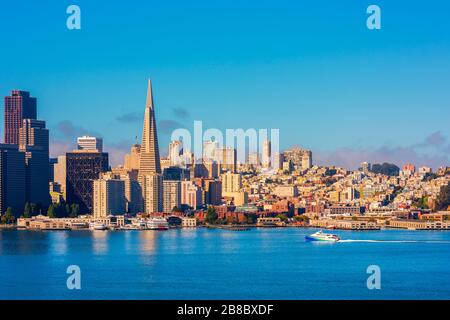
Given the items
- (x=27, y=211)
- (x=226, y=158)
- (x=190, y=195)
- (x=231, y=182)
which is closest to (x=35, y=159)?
(x=27, y=211)

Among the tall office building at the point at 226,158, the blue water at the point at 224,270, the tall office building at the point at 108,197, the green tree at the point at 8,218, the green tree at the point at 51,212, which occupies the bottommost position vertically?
the blue water at the point at 224,270

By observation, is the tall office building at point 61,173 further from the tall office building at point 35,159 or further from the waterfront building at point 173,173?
the waterfront building at point 173,173

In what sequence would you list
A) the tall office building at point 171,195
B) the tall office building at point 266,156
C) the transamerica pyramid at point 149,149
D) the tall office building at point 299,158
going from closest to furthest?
1. the tall office building at point 171,195
2. the transamerica pyramid at point 149,149
3. the tall office building at point 266,156
4. the tall office building at point 299,158

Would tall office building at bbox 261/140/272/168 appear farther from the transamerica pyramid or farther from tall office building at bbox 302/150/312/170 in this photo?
tall office building at bbox 302/150/312/170

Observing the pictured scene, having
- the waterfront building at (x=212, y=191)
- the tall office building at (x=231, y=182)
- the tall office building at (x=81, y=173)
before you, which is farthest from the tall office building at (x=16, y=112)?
the tall office building at (x=231, y=182)

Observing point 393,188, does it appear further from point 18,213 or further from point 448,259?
point 448,259

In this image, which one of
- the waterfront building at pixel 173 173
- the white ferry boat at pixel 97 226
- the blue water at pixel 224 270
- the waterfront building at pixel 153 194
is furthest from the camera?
the waterfront building at pixel 173 173
